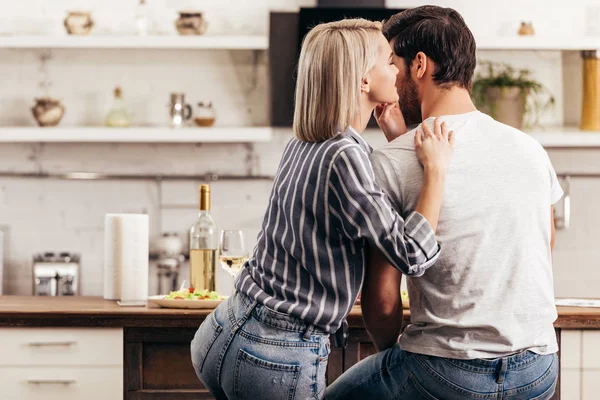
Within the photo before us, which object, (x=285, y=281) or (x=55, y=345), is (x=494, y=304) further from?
(x=55, y=345)

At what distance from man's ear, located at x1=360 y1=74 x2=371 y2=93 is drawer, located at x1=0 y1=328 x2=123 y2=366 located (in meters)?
1.09

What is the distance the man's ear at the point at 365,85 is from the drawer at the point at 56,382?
3.64ft

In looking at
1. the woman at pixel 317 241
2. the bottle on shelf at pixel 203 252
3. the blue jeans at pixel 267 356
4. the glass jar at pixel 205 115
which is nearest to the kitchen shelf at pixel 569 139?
the glass jar at pixel 205 115

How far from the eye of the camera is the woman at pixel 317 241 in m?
1.52

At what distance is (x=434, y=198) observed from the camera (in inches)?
60.7

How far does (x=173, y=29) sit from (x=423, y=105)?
296cm

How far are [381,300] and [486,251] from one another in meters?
0.25

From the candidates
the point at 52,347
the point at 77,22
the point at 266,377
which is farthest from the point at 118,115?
the point at 266,377

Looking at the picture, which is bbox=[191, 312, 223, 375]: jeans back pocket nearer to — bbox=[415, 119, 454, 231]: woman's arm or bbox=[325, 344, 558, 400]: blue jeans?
bbox=[325, 344, 558, 400]: blue jeans

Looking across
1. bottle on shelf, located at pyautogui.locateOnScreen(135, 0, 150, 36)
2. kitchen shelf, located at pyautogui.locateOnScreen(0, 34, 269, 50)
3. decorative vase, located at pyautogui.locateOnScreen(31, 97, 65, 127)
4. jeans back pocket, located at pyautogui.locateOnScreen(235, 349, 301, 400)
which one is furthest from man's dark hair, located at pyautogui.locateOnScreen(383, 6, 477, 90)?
decorative vase, located at pyautogui.locateOnScreen(31, 97, 65, 127)

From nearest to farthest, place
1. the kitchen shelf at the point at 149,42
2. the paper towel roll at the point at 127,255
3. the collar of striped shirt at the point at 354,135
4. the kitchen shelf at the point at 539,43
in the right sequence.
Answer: the collar of striped shirt at the point at 354,135, the paper towel roll at the point at 127,255, the kitchen shelf at the point at 149,42, the kitchen shelf at the point at 539,43

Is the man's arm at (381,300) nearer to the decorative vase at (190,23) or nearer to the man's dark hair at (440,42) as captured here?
the man's dark hair at (440,42)

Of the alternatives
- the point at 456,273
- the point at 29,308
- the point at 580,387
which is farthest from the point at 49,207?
the point at 456,273

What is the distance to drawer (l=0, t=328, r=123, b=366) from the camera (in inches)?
89.9
